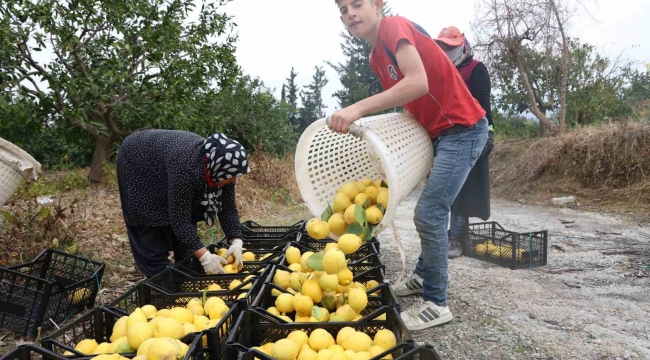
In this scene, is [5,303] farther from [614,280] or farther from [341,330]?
[614,280]

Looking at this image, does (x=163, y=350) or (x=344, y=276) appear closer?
(x=163, y=350)

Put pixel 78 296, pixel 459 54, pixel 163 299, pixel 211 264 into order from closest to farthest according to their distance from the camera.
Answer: pixel 163 299
pixel 211 264
pixel 78 296
pixel 459 54

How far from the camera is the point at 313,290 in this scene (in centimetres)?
207

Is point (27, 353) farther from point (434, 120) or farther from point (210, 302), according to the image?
point (434, 120)

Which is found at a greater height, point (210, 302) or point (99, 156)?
point (99, 156)

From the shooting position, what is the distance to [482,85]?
3.66 metres

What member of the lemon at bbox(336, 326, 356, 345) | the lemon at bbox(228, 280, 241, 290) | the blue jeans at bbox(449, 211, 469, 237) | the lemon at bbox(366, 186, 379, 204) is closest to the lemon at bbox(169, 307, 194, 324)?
the lemon at bbox(228, 280, 241, 290)

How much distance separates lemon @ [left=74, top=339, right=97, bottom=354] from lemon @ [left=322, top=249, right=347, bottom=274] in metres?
0.99

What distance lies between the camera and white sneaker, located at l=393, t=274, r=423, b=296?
3.09 metres

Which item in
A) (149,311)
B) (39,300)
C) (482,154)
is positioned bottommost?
(39,300)

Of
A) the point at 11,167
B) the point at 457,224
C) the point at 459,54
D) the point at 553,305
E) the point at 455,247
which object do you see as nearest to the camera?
the point at 553,305

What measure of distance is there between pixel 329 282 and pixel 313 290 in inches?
3.4

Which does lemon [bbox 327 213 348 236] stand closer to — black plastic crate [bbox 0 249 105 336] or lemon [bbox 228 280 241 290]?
lemon [bbox 228 280 241 290]

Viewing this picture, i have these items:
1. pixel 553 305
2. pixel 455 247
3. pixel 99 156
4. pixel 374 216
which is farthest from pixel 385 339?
pixel 99 156
